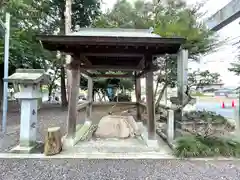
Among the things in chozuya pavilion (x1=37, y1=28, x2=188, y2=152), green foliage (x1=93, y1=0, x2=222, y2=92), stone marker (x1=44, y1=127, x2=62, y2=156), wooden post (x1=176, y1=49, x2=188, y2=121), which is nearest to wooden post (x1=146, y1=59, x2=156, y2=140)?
chozuya pavilion (x1=37, y1=28, x2=188, y2=152)

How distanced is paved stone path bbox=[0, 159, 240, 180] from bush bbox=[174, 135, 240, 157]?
0.25 m

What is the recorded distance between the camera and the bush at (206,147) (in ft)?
11.8

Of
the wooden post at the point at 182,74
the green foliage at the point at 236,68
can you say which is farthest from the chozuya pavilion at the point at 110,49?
the green foliage at the point at 236,68

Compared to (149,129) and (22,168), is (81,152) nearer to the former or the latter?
(22,168)

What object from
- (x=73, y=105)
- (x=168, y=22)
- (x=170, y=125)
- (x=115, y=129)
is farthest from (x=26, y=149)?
(x=168, y=22)

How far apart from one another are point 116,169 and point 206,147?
1810 mm

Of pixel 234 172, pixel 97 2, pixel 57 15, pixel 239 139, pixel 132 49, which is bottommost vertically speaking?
pixel 234 172

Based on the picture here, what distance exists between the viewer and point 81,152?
12.3ft

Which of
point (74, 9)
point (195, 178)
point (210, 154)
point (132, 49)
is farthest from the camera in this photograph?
point (74, 9)

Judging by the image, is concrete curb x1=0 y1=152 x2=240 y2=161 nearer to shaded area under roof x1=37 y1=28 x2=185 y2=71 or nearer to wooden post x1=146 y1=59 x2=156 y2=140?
wooden post x1=146 y1=59 x2=156 y2=140

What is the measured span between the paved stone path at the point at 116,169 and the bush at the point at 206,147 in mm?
252

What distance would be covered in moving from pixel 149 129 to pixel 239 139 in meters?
1.78

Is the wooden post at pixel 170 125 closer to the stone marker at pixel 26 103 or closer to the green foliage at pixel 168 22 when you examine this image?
the stone marker at pixel 26 103

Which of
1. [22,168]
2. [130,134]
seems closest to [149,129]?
[130,134]
